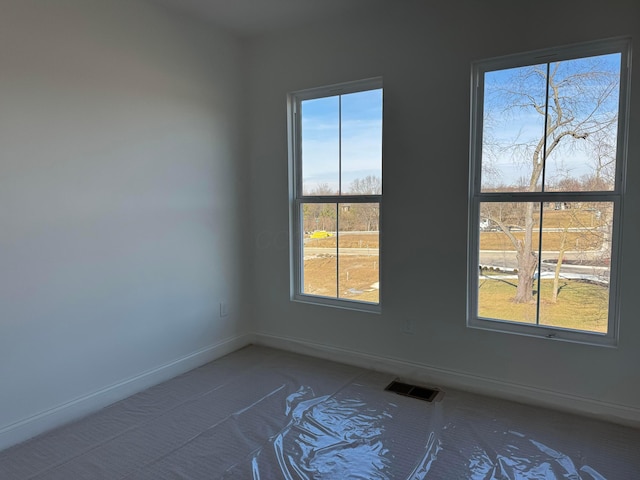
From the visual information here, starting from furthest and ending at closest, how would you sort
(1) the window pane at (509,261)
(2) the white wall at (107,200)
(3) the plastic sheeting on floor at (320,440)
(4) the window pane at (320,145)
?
1. (4) the window pane at (320,145)
2. (1) the window pane at (509,261)
3. (2) the white wall at (107,200)
4. (3) the plastic sheeting on floor at (320,440)

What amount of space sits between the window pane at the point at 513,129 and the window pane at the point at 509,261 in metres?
0.16

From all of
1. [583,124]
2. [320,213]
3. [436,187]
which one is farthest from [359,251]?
[583,124]

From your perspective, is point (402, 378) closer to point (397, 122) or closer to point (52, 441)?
point (397, 122)

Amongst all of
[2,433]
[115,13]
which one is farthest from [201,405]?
[115,13]

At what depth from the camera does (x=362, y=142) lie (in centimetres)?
323

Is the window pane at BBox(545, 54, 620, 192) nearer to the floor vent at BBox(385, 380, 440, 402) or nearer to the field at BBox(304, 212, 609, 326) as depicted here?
the field at BBox(304, 212, 609, 326)

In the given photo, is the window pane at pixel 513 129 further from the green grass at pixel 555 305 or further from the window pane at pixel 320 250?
the window pane at pixel 320 250

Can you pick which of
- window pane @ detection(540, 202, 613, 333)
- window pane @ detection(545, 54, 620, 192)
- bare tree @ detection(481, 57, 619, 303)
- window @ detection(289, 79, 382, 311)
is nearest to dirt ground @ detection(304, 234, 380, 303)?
window @ detection(289, 79, 382, 311)

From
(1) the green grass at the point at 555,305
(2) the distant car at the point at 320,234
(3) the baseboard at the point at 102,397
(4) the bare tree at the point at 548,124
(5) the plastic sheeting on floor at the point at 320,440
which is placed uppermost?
(4) the bare tree at the point at 548,124

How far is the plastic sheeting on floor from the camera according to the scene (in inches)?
79.5

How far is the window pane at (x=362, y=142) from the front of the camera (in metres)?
3.16

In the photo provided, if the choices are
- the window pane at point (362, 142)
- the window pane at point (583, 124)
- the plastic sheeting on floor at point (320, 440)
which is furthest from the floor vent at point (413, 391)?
the window pane at point (583, 124)

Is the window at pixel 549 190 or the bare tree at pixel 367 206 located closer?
the window at pixel 549 190

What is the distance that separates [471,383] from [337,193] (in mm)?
1739
